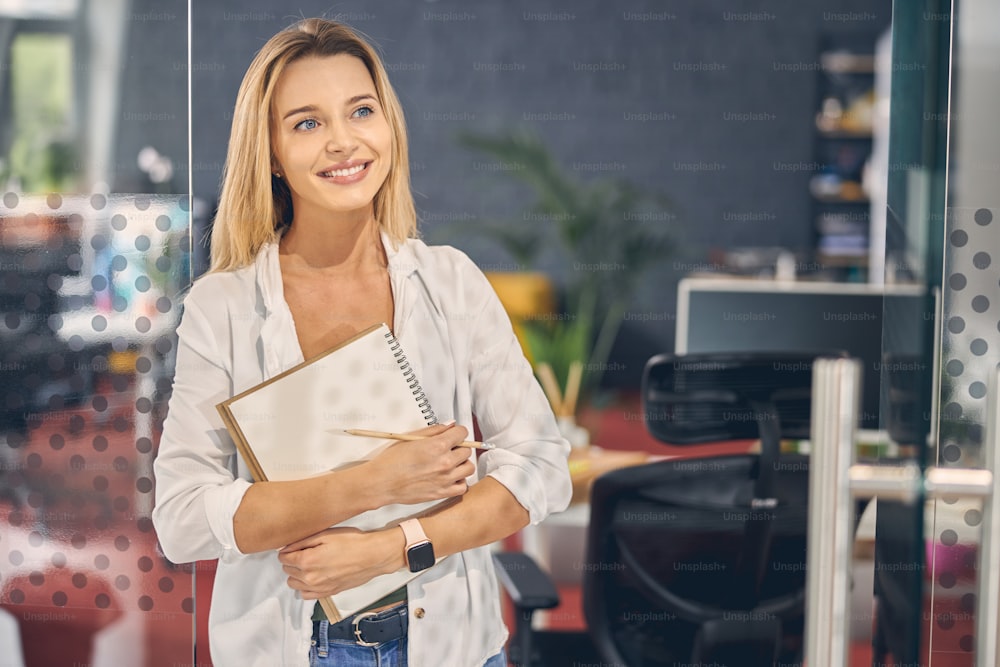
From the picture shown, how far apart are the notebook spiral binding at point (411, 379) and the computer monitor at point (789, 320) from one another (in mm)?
382

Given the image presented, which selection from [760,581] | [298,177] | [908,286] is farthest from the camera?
[760,581]

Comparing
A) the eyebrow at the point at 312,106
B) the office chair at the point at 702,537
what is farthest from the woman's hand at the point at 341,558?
the eyebrow at the point at 312,106

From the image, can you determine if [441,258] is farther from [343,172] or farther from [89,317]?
[89,317]

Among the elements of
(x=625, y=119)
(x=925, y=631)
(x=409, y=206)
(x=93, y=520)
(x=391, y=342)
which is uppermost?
(x=625, y=119)

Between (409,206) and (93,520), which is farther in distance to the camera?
(93,520)

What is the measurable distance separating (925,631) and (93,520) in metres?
1.32

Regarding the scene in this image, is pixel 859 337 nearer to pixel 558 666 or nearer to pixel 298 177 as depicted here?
pixel 558 666

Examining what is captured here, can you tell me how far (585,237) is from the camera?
131 cm

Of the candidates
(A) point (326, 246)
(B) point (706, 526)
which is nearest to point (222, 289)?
(A) point (326, 246)

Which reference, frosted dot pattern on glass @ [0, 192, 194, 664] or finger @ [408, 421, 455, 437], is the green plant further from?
frosted dot pattern on glass @ [0, 192, 194, 664]

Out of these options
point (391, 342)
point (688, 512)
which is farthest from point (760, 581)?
point (391, 342)

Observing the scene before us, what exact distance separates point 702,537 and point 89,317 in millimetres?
1042

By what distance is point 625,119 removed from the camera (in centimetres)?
130

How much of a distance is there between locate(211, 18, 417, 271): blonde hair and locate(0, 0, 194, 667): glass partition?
10 centimetres
